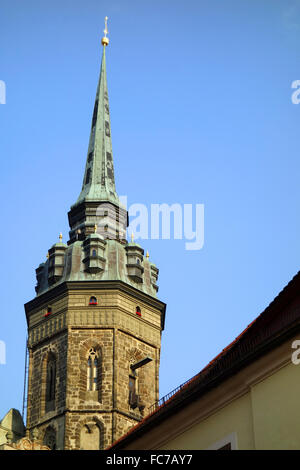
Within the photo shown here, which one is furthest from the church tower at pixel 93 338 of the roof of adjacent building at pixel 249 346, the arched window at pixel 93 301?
the roof of adjacent building at pixel 249 346

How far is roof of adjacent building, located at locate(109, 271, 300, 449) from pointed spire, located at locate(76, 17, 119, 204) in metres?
36.6

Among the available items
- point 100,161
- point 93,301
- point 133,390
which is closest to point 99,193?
point 100,161

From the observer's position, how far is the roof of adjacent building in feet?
56.0

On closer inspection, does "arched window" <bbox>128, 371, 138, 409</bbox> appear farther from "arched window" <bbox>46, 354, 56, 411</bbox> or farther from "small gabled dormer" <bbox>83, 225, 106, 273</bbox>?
"small gabled dormer" <bbox>83, 225, 106, 273</bbox>

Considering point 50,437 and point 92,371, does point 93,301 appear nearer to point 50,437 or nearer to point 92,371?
point 92,371

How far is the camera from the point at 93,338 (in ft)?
161

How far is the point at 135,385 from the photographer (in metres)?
49.1

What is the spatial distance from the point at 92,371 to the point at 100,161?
14.5 m

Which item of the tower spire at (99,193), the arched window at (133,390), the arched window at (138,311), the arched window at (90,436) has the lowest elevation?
the arched window at (90,436)

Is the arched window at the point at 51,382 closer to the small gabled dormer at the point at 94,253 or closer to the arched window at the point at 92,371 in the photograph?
the arched window at the point at 92,371

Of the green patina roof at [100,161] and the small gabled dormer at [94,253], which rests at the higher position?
the green patina roof at [100,161]

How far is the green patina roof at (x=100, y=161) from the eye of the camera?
5653 cm

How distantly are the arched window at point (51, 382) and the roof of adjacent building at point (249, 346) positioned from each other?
28875 millimetres
